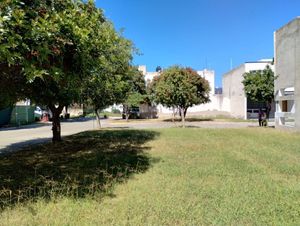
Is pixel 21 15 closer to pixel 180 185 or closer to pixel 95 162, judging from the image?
pixel 180 185

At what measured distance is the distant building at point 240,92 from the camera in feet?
128

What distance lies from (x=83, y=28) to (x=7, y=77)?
1.93 metres

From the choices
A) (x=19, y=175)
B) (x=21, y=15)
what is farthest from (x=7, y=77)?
(x=19, y=175)

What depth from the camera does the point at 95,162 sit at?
36.3 feet

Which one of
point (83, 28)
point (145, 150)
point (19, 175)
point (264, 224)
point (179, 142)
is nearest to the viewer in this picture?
point (264, 224)

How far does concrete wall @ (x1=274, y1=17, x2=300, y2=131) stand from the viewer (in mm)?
19578

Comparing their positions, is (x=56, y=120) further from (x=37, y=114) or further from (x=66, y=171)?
(x=37, y=114)

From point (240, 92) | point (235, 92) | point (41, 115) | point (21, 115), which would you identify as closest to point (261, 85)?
point (240, 92)

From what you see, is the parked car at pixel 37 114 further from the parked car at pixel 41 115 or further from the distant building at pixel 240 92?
the distant building at pixel 240 92

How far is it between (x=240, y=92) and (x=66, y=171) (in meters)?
35.5

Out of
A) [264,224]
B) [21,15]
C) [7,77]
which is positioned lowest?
Answer: [264,224]

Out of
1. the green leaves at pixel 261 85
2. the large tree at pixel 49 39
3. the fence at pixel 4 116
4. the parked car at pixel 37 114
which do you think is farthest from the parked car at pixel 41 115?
the large tree at pixel 49 39

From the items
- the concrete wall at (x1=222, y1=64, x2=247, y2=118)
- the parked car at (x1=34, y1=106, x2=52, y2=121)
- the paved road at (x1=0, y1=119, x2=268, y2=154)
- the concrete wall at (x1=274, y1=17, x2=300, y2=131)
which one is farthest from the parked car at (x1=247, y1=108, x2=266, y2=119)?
the parked car at (x1=34, y1=106, x2=52, y2=121)

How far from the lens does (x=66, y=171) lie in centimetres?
961
